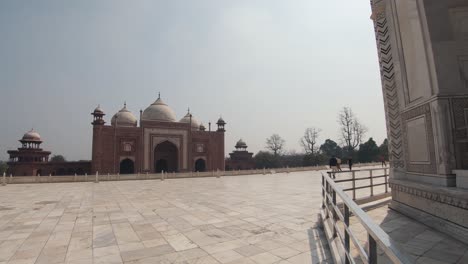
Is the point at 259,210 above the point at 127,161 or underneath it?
underneath

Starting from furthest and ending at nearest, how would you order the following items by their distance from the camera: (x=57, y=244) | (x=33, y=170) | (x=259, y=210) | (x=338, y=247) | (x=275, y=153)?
(x=275, y=153), (x=33, y=170), (x=259, y=210), (x=57, y=244), (x=338, y=247)

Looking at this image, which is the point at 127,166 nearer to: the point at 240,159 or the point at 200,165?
the point at 200,165

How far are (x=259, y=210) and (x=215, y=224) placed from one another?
1703mm

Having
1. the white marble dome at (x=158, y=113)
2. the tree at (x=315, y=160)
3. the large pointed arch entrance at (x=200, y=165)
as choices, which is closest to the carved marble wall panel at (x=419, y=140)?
the white marble dome at (x=158, y=113)

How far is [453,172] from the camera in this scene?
4.01m

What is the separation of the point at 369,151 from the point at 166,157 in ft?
102

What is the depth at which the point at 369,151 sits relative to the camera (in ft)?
138

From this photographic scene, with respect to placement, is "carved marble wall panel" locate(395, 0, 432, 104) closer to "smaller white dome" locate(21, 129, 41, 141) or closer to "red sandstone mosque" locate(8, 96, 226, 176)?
"red sandstone mosque" locate(8, 96, 226, 176)

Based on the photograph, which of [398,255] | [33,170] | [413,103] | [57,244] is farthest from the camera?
[33,170]

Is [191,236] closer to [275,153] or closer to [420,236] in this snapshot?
[420,236]

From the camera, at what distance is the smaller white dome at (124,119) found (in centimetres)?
3541

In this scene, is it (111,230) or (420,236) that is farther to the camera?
(111,230)

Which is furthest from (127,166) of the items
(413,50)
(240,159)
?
(413,50)

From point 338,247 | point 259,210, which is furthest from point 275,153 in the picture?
point 338,247
